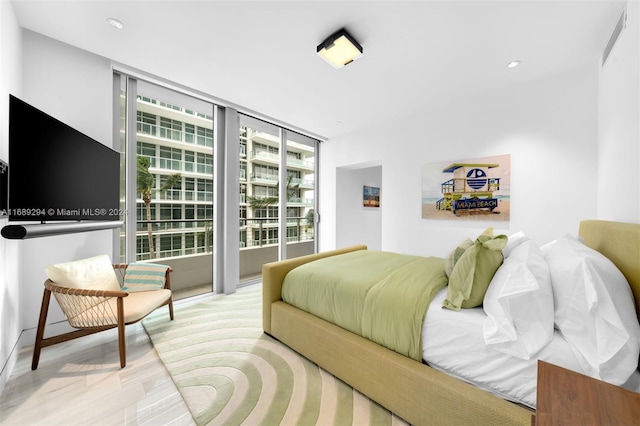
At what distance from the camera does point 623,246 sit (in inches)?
48.7

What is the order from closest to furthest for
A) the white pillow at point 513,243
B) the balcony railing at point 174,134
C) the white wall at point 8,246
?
the white wall at point 8,246
the white pillow at point 513,243
the balcony railing at point 174,134

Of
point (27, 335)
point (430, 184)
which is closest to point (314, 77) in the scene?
point (430, 184)

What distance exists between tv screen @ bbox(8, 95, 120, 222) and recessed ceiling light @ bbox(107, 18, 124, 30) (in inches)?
33.7

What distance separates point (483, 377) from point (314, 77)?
2.72 m

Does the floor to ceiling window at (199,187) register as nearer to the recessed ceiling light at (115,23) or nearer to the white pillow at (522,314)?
the recessed ceiling light at (115,23)

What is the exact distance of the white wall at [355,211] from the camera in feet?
15.3

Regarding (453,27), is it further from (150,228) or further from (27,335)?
(27,335)

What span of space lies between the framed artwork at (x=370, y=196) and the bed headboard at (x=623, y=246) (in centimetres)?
372

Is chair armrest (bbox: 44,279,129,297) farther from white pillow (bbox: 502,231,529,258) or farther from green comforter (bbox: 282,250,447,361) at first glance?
white pillow (bbox: 502,231,529,258)

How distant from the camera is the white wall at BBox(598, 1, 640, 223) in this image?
1.43 m

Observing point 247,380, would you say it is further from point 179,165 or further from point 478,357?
point 179,165

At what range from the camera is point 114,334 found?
7.45ft

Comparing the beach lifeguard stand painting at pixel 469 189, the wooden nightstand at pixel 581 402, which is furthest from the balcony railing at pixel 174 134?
the wooden nightstand at pixel 581 402

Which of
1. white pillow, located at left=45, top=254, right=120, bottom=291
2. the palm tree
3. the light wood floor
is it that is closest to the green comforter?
the light wood floor
